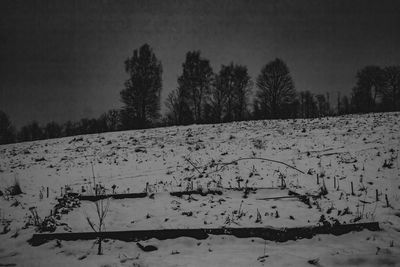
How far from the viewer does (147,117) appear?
31.4 metres

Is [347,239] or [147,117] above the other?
[147,117]

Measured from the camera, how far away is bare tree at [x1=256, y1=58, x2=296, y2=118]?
35.5 metres

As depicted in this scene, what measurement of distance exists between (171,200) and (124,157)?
24.4ft

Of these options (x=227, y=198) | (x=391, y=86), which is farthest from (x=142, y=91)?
(x=391, y=86)

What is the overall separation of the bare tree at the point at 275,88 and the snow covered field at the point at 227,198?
20.7 meters

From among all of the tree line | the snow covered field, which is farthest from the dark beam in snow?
the tree line

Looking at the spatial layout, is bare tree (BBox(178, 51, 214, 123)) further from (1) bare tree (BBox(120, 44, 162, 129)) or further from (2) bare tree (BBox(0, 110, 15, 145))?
(2) bare tree (BBox(0, 110, 15, 145))

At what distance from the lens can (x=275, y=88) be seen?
1416 inches

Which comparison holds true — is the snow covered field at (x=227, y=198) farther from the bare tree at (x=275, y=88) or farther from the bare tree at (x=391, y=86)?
the bare tree at (x=391, y=86)

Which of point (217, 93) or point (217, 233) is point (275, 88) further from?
point (217, 233)

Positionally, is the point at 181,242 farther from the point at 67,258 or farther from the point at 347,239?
the point at 347,239

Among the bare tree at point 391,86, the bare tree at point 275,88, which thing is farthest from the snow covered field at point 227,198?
the bare tree at point 391,86

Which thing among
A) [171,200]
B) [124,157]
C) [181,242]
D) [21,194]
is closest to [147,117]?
[124,157]

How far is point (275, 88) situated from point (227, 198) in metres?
31.9
